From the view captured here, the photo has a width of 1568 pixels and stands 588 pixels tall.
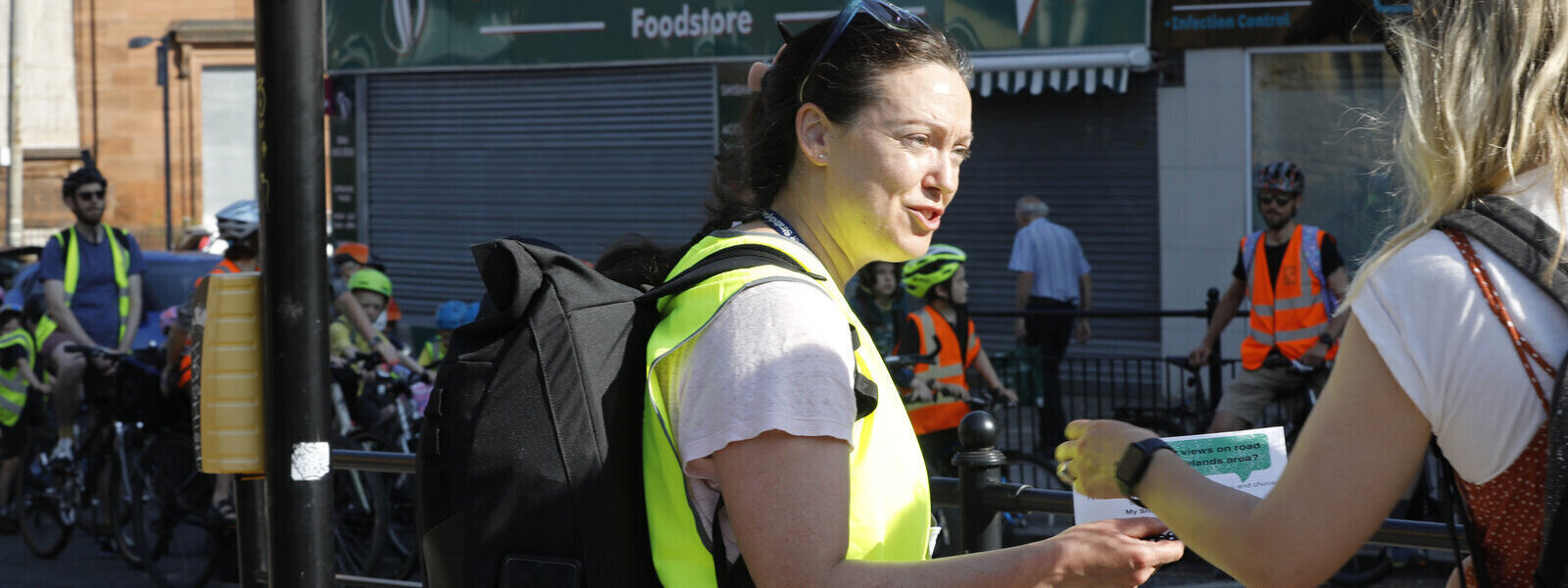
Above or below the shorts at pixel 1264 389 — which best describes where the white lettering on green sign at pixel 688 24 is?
above

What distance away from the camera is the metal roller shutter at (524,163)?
16406mm

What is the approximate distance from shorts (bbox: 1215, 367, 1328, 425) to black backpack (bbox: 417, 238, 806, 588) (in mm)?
6448

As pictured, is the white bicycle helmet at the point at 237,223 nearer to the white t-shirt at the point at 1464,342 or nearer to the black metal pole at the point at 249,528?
the black metal pole at the point at 249,528

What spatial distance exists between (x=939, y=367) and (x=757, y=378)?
19.7ft

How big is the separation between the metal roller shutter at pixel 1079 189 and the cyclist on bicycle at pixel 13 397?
7.42 m

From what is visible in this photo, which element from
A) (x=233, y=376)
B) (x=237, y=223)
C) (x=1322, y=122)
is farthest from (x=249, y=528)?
(x=1322, y=122)

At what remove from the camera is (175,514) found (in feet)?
26.1

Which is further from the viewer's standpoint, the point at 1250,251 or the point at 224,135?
the point at 224,135

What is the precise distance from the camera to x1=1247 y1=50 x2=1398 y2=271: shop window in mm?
12625

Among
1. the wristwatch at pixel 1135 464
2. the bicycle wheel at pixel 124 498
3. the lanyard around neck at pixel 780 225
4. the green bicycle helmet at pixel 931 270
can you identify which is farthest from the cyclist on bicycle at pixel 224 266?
the wristwatch at pixel 1135 464

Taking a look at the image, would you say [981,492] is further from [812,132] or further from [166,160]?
[166,160]

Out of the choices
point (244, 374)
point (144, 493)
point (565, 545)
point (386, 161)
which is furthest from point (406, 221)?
point (565, 545)

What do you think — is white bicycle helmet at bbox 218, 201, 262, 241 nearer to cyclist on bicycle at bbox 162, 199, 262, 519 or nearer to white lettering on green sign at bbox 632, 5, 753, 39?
cyclist on bicycle at bbox 162, 199, 262, 519

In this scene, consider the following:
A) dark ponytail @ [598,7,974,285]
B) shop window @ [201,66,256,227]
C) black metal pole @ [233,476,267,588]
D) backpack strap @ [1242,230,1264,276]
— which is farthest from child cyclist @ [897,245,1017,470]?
shop window @ [201,66,256,227]
